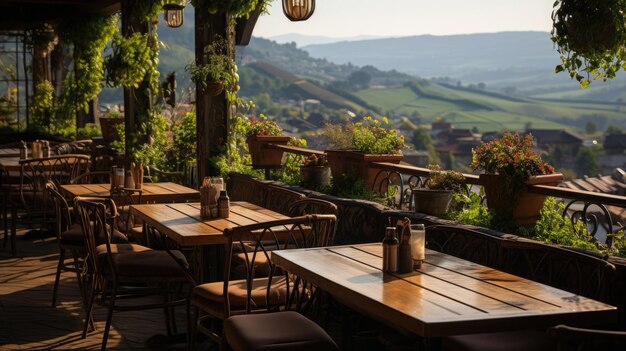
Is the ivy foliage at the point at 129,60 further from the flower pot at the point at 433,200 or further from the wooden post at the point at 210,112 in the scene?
the flower pot at the point at 433,200

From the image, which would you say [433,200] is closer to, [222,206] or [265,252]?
[222,206]

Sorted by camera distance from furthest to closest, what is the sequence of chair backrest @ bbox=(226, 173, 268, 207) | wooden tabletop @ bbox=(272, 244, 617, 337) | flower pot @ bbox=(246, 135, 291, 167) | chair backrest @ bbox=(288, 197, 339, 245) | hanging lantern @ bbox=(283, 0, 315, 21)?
1. flower pot @ bbox=(246, 135, 291, 167)
2. chair backrest @ bbox=(226, 173, 268, 207)
3. hanging lantern @ bbox=(283, 0, 315, 21)
4. chair backrest @ bbox=(288, 197, 339, 245)
5. wooden tabletop @ bbox=(272, 244, 617, 337)

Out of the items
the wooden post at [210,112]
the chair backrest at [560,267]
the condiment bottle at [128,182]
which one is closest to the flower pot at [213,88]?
the wooden post at [210,112]

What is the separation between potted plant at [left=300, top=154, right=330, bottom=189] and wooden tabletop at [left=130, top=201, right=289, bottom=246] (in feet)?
3.77

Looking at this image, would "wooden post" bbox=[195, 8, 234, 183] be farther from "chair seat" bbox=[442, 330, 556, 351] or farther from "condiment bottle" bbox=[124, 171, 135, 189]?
"chair seat" bbox=[442, 330, 556, 351]

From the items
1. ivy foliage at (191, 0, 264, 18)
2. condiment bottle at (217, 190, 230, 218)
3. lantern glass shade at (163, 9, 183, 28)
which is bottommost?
condiment bottle at (217, 190, 230, 218)

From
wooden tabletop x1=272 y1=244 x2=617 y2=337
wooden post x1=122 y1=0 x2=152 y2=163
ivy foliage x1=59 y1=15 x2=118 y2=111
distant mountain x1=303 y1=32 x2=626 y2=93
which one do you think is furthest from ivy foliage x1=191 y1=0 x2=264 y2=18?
distant mountain x1=303 y1=32 x2=626 y2=93

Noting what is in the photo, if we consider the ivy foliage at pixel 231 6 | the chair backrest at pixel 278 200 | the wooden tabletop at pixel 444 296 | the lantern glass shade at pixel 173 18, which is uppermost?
the lantern glass shade at pixel 173 18

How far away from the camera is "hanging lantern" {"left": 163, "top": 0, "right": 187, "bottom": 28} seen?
303 inches

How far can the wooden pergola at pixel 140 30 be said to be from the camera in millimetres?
6855

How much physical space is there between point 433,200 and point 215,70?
8.45ft

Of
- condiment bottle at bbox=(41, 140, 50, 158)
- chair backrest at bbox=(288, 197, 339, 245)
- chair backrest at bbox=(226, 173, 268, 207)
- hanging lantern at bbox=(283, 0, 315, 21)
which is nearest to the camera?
chair backrest at bbox=(288, 197, 339, 245)

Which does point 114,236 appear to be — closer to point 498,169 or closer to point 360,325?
point 360,325

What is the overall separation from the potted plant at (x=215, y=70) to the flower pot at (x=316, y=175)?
105 centimetres
